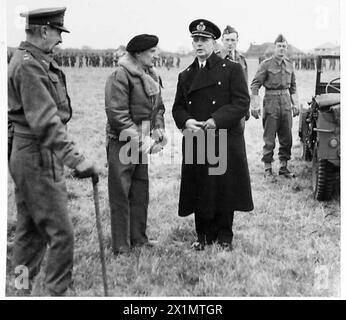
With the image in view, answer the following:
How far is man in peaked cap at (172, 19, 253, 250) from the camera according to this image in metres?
4.09

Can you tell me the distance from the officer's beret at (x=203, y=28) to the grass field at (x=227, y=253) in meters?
1.75

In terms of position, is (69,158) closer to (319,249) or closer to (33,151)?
(33,151)

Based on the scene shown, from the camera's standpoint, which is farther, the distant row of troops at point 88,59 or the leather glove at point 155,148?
the distant row of troops at point 88,59

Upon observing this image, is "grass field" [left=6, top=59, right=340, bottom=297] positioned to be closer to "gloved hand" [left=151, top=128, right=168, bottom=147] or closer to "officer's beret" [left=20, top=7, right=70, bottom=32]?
"gloved hand" [left=151, top=128, right=168, bottom=147]

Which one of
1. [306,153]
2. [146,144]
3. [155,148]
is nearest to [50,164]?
[146,144]

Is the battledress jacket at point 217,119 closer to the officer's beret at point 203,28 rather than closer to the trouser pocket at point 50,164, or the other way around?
the officer's beret at point 203,28

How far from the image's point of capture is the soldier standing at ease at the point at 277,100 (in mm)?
6758

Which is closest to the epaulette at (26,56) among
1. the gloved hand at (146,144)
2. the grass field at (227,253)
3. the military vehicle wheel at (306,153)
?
the gloved hand at (146,144)

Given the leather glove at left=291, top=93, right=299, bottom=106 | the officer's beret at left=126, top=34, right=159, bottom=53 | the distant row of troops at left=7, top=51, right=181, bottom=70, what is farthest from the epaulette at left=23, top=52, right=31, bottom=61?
the leather glove at left=291, top=93, right=299, bottom=106

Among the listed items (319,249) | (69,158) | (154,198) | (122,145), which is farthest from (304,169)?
(69,158)

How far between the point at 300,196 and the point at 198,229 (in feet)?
6.01

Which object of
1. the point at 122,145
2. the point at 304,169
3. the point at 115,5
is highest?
the point at 115,5

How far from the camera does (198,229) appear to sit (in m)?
4.43

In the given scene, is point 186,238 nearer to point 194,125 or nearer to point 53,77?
point 194,125
